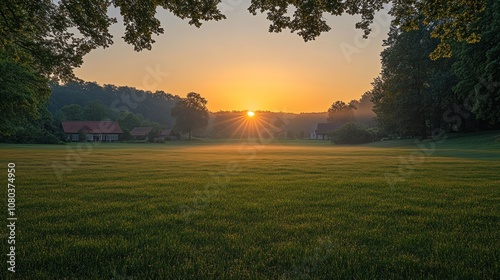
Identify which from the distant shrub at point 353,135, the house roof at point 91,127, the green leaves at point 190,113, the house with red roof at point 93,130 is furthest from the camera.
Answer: the green leaves at point 190,113

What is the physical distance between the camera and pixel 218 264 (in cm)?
396

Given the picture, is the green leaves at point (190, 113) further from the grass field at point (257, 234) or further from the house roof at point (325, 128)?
the grass field at point (257, 234)

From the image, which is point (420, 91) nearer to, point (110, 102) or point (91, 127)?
point (91, 127)

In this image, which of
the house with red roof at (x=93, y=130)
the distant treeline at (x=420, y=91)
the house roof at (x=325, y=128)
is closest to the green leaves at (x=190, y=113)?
the house with red roof at (x=93, y=130)

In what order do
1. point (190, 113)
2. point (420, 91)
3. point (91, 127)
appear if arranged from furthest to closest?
point (190, 113) < point (91, 127) < point (420, 91)

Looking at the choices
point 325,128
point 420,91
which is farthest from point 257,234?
point 325,128

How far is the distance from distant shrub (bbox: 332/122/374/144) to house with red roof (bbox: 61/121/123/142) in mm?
79711

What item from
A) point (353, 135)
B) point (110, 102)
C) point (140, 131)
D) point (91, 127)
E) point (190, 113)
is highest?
point (110, 102)

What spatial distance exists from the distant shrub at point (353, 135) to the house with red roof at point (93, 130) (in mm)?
79711

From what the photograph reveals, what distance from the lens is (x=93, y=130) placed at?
356ft

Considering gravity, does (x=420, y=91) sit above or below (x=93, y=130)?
above

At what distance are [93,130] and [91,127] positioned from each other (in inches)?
57.1

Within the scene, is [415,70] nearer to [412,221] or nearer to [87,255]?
[412,221]

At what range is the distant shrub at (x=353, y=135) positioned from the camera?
7281cm
